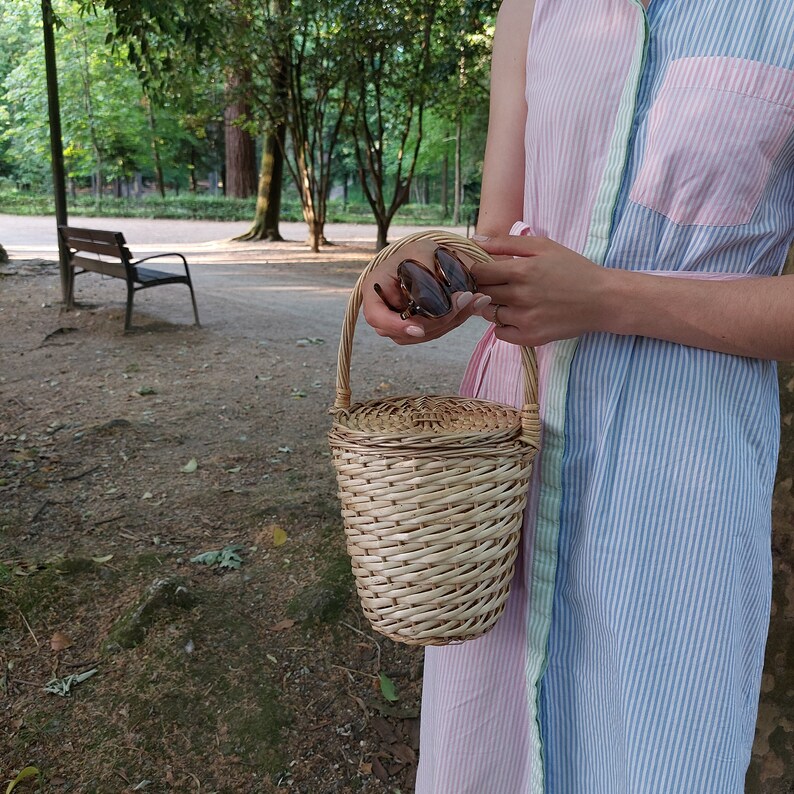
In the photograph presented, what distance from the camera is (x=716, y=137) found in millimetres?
983

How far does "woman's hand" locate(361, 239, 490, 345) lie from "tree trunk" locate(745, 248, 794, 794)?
100 centimetres

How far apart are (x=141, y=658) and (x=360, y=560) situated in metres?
1.75

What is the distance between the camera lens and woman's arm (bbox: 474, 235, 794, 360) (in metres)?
0.96

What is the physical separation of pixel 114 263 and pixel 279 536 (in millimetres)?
5414

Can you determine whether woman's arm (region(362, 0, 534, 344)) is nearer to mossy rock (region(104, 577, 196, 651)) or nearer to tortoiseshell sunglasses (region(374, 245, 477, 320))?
tortoiseshell sunglasses (region(374, 245, 477, 320))

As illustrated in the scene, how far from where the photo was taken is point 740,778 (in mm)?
1023

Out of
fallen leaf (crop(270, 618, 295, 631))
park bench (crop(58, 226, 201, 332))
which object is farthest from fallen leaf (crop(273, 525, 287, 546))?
park bench (crop(58, 226, 201, 332))

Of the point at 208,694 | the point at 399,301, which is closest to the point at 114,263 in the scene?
the point at 208,694

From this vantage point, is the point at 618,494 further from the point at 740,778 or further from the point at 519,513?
the point at 740,778

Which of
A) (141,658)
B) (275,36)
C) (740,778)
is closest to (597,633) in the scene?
(740,778)

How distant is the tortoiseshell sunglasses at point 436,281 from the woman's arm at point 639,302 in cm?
3

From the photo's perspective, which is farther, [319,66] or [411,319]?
[319,66]

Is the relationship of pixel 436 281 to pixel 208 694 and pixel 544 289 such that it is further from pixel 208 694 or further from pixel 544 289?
pixel 208 694

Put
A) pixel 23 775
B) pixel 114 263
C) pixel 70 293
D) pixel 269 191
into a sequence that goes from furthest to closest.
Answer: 1. pixel 269 191
2. pixel 70 293
3. pixel 114 263
4. pixel 23 775
